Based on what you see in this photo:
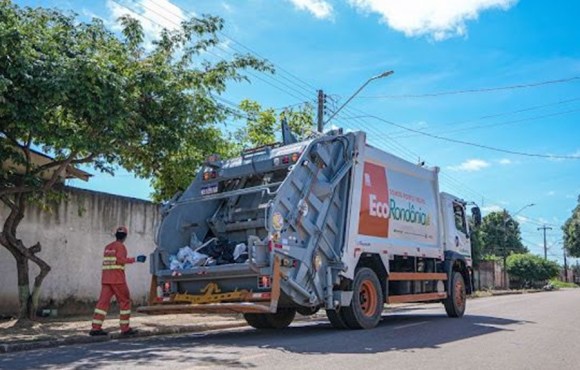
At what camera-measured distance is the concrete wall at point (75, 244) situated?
1332cm

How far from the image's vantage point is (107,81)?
32.8 feet

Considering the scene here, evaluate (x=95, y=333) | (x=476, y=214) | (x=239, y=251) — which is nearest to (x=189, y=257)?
(x=239, y=251)

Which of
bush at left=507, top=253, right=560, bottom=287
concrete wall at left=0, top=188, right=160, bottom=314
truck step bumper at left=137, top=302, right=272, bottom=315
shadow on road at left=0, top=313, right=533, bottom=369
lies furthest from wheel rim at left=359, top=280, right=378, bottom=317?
bush at left=507, top=253, right=560, bottom=287

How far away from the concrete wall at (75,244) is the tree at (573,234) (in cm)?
6619

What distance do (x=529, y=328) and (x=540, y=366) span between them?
14.7 feet

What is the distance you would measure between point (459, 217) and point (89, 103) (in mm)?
8837

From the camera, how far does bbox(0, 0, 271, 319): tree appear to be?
961cm

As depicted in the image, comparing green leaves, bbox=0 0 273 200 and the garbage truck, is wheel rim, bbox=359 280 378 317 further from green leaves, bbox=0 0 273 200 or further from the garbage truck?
green leaves, bbox=0 0 273 200

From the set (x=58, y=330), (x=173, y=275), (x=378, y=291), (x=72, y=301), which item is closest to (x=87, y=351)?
(x=173, y=275)

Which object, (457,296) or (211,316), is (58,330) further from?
(457,296)

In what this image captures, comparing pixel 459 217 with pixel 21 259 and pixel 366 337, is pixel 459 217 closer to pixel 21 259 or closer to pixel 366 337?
pixel 366 337

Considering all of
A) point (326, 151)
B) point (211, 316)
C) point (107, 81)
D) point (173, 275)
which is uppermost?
point (107, 81)

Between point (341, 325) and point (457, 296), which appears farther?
point (457, 296)

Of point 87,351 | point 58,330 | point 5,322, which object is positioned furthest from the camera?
point 5,322
